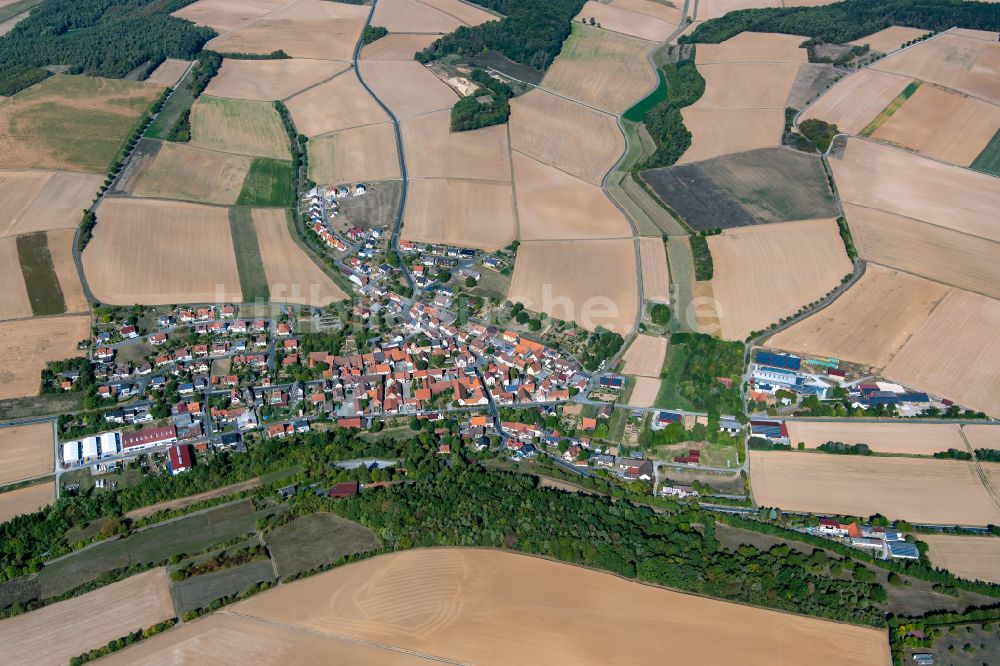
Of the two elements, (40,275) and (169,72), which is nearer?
(40,275)

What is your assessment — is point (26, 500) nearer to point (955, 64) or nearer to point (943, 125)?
point (943, 125)

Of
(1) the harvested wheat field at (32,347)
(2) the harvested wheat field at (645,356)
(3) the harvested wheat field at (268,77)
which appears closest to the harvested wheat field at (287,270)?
(1) the harvested wheat field at (32,347)

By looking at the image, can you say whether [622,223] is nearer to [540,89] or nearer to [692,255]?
[692,255]

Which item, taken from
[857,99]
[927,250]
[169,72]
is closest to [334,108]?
[169,72]

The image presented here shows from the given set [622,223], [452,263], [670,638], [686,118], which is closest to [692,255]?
[622,223]

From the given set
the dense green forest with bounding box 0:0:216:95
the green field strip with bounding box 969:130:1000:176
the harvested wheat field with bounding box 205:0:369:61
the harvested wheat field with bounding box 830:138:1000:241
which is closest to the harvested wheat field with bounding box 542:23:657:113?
the harvested wheat field with bounding box 830:138:1000:241

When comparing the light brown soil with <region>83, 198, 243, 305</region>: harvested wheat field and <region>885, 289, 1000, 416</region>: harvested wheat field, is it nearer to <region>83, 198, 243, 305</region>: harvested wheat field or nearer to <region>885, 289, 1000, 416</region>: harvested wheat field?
<region>83, 198, 243, 305</region>: harvested wheat field
